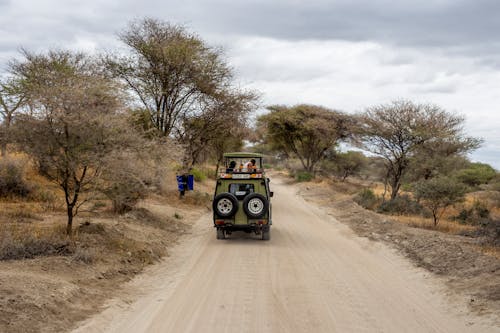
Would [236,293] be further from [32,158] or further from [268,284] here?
[32,158]

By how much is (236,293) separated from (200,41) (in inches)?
630

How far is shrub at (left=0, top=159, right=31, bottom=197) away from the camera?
1608 centimetres

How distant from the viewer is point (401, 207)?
2222 cm

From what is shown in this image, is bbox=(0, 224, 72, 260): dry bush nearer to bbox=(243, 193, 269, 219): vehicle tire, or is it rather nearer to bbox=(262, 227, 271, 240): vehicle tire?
bbox=(243, 193, 269, 219): vehicle tire

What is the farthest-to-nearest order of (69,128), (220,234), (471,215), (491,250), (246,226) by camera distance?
(471,215), (220,234), (246,226), (491,250), (69,128)

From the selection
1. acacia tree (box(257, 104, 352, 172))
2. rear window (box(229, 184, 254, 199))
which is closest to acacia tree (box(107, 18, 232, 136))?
rear window (box(229, 184, 254, 199))

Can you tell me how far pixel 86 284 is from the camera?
8125 mm

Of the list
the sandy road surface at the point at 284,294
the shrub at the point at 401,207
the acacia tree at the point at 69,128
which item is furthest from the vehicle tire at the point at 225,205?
the shrub at the point at 401,207

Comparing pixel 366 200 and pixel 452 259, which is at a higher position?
pixel 366 200

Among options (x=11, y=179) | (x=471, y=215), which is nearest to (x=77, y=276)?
(x=11, y=179)

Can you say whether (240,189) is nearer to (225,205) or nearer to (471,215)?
(225,205)

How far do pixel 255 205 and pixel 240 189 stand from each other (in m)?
1.08

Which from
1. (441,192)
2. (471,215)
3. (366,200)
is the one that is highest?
(441,192)

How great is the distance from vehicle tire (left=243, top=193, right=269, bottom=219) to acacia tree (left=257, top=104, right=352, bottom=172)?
91.0 ft
